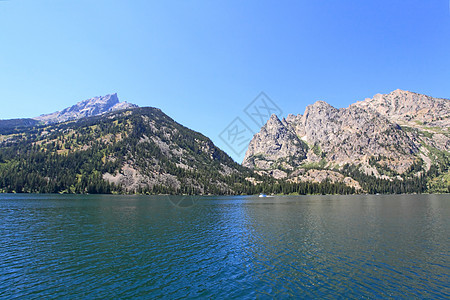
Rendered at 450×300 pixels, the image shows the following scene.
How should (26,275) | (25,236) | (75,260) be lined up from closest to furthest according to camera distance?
(26,275) < (75,260) < (25,236)

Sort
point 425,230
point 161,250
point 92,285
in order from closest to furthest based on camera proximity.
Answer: point 92,285
point 161,250
point 425,230

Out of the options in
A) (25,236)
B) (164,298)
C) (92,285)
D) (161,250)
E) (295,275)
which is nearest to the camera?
(164,298)

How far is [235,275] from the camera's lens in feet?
109

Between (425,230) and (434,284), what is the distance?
152 ft

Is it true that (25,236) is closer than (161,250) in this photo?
No

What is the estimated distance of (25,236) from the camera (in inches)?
2096

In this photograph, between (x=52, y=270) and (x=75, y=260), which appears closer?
(x=52, y=270)

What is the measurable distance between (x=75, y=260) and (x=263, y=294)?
30568 mm

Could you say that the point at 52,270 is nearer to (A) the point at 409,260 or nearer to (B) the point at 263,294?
(B) the point at 263,294

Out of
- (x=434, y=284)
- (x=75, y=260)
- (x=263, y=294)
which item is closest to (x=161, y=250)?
(x=75, y=260)

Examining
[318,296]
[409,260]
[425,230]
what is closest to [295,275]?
[318,296]

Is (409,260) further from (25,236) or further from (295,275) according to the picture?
(25,236)

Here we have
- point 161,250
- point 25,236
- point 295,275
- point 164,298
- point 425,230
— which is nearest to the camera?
point 164,298

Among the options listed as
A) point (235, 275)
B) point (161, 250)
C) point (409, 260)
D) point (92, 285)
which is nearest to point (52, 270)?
point (92, 285)
